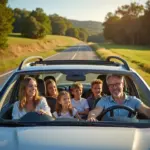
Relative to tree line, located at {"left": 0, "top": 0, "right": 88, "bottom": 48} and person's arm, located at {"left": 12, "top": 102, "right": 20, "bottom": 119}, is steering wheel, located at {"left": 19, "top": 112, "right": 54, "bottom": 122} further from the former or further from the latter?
tree line, located at {"left": 0, "top": 0, "right": 88, "bottom": 48}

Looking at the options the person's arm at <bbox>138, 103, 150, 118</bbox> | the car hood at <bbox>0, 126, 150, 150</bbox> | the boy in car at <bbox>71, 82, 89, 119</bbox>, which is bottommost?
the boy in car at <bbox>71, 82, 89, 119</bbox>

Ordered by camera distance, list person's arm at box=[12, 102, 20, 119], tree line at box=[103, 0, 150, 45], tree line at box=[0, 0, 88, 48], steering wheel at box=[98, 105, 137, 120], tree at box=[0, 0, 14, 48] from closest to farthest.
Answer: steering wheel at box=[98, 105, 137, 120] → person's arm at box=[12, 102, 20, 119] → tree at box=[0, 0, 14, 48] → tree line at box=[0, 0, 88, 48] → tree line at box=[103, 0, 150, 45]

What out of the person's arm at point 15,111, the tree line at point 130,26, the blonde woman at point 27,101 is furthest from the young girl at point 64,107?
the tree line at point 130,26

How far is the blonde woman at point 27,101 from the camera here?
4.67 meters

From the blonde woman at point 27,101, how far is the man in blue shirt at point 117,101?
0.58 m

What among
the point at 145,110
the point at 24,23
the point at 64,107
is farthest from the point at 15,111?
the point at 24,23

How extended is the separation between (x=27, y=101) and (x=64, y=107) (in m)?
0.44

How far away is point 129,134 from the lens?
11.6ft

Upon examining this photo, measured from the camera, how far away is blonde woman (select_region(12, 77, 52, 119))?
467 cm

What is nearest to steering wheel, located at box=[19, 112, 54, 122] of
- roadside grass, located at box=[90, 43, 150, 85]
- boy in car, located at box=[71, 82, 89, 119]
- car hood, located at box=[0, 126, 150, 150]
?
car hood, located at box=[0, 126, 150, 150]

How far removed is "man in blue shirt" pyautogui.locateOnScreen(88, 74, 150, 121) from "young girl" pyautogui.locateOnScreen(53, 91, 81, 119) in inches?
12.7

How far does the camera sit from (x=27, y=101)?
15.7ft

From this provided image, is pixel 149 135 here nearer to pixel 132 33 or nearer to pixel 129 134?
pixel 129 134

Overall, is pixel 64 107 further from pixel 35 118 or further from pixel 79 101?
pixel 79 101
